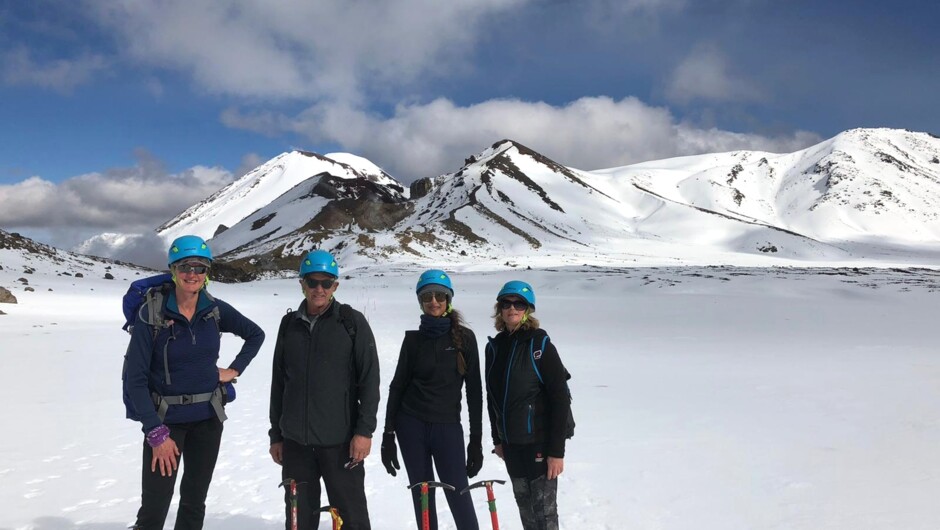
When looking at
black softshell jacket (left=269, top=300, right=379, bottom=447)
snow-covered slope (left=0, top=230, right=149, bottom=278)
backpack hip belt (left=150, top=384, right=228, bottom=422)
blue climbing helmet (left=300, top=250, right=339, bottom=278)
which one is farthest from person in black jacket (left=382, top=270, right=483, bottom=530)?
snow-covered slope (left=0, top=230, right=149, bottom=278)

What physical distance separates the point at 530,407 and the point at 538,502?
0.71 meters

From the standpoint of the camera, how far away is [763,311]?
78.0ft

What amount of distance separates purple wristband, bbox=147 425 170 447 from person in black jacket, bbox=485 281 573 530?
89.3 inches

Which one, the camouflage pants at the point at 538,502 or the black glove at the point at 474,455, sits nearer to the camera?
the camouflage pants at the point at 538,502

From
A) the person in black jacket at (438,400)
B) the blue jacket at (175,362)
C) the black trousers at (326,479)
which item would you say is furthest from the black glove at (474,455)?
the blue jacket at (175,362)

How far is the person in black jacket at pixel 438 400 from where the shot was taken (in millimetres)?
4262

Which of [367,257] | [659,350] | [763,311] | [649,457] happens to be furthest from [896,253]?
[649,457]

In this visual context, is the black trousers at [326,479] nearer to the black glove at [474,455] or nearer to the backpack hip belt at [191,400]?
the backpack hip belt at [191,400]

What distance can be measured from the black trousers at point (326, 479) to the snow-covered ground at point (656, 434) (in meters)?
1.43

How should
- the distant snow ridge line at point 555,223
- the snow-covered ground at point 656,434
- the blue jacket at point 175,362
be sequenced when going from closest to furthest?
the blue jacket at point 175,362
the snow-covered ground at point 656,434
the distant snow ridge line at point 555,223

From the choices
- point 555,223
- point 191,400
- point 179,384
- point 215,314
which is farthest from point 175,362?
point 555,223

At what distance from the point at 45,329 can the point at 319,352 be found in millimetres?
17081

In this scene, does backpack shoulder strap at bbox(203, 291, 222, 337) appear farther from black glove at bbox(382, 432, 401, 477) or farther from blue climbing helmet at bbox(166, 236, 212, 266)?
black glove at bbox(382, 432, 401, 477)

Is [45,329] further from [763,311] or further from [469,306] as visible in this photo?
[763,311]
